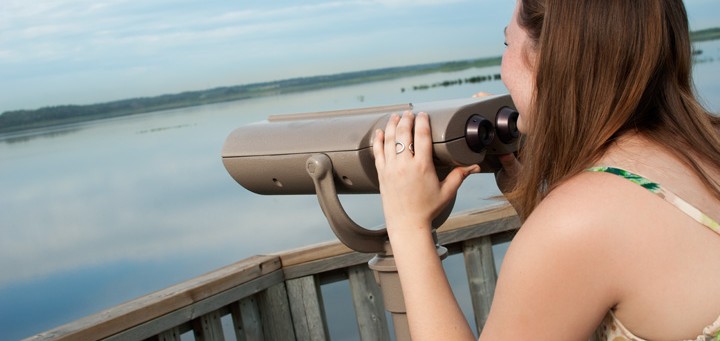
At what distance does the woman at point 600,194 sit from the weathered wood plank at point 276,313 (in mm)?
1002

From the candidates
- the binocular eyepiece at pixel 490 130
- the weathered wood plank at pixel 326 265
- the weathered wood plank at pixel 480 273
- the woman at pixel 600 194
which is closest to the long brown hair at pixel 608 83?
the woman at pixel 600 194

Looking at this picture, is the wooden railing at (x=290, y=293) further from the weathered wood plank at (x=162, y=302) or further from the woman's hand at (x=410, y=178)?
the woman's hand at (x=410, y=178)

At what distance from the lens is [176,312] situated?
1960 mm

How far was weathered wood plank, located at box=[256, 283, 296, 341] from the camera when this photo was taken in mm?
2189

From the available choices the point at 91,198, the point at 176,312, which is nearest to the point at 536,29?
the point at 176,312

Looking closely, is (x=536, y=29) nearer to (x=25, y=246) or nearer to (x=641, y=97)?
(x=641, y=97)

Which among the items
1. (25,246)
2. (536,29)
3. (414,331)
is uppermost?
(536,29)

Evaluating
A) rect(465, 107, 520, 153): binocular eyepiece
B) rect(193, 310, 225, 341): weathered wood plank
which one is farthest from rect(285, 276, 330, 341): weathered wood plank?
rect(465, 107, 520, 153): binocular eyepiece

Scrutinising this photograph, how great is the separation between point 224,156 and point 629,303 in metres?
0.89

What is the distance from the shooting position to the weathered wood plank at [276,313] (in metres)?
2.19

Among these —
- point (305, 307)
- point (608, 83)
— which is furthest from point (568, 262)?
point (305, 307)

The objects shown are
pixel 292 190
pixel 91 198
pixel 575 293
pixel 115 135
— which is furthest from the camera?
pixel 115 135

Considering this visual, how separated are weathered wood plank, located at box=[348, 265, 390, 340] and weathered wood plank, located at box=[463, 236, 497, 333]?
275 mm

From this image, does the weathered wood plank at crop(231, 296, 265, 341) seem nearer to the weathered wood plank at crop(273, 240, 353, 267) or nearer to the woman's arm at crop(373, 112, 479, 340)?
the weathered wood plank at crop(273, 240, 353, 267)
